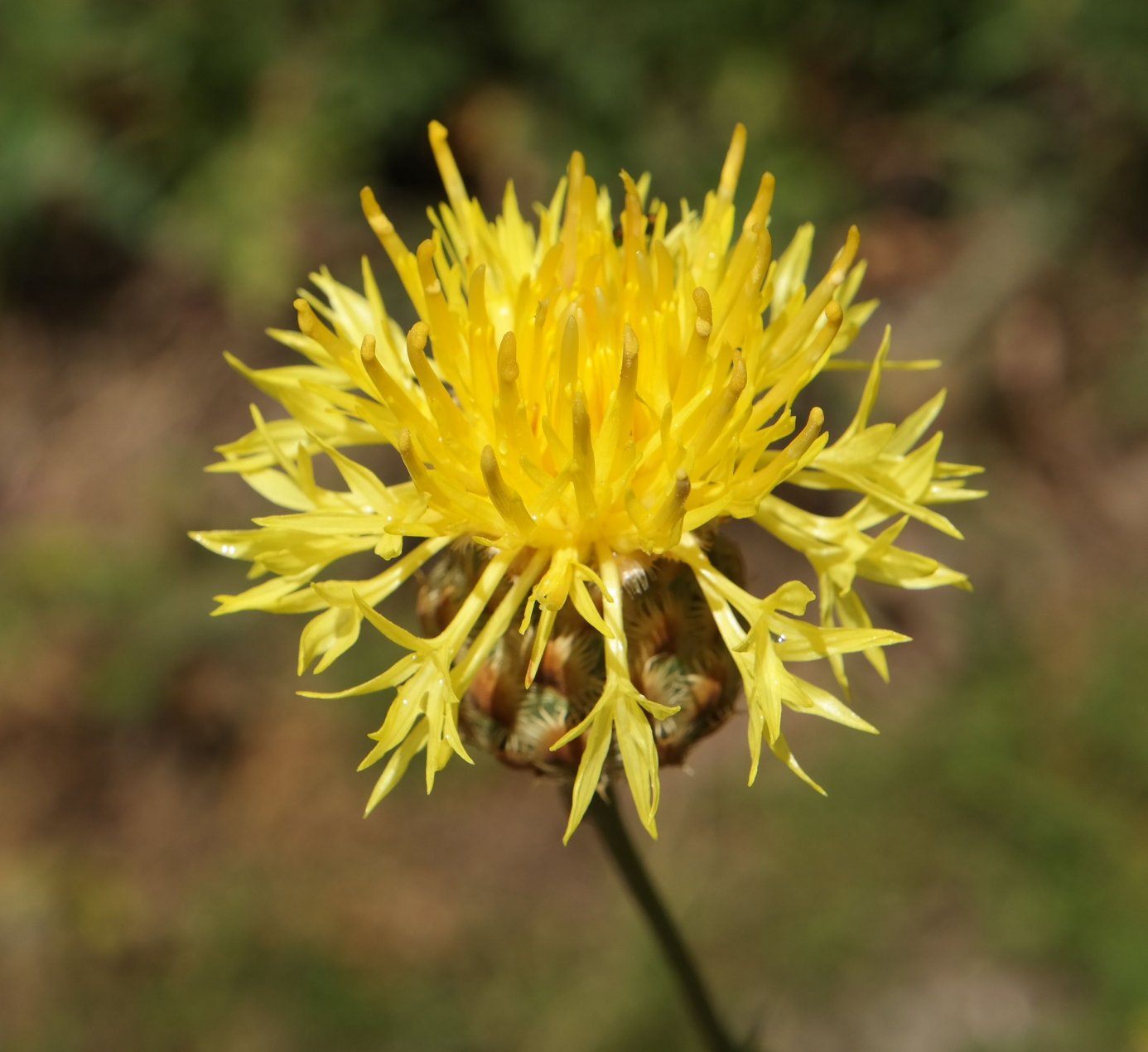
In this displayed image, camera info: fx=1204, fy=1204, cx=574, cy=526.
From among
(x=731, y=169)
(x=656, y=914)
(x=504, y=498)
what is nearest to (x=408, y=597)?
(x=656, y=914)

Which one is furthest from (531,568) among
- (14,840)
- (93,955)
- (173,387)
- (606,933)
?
(173,387)

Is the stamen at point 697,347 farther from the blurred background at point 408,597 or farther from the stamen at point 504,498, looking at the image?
the blurred background at point 408,597

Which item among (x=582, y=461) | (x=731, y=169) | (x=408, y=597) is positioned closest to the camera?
(x=582, y=461)

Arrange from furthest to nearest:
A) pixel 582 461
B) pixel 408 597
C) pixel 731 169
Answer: pixel 408 597 < pixel 731 169 < pixel 582 461

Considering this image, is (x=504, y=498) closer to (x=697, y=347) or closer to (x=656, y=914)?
(x=697, y=347)

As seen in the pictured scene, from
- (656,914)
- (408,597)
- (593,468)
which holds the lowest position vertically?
(656,914)

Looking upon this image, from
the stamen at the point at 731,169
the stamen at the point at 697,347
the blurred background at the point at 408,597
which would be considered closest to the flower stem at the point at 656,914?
the stamen at the point at 697,347

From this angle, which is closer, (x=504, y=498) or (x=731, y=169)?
(x=504, y=498)

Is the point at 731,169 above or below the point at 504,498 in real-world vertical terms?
above
